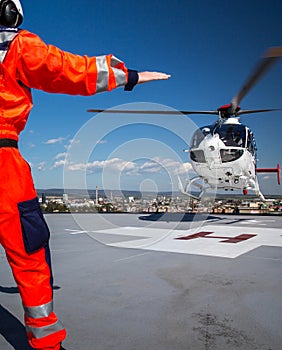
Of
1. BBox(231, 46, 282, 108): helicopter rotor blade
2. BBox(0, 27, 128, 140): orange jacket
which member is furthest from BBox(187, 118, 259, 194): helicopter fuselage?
Answer: BBox(0, 27, 128, 140): orange jacket

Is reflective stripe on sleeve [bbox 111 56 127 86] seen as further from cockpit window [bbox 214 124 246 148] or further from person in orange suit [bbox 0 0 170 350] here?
cockpit window [bbox 214 124 246 148]

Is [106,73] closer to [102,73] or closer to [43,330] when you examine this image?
[102,73]

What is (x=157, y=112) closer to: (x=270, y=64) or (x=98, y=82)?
(x=270, y=64)

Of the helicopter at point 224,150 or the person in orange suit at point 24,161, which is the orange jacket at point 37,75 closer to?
the person in orange suit at point 24,161

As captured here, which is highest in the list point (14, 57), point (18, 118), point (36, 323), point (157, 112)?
point (157, 112)

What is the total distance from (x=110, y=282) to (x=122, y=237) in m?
3.29

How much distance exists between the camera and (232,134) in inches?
370

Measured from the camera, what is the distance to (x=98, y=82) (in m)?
1.71

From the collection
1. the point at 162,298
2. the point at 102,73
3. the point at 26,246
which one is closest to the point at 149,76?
the point at 102,73

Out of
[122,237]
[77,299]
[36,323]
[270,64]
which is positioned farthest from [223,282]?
[270,64]

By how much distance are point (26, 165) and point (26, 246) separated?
44 cm

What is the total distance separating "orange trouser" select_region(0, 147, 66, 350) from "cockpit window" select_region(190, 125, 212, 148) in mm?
8421

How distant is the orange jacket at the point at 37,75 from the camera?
1595mm

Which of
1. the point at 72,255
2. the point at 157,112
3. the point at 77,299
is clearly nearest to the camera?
the point at 77,299
